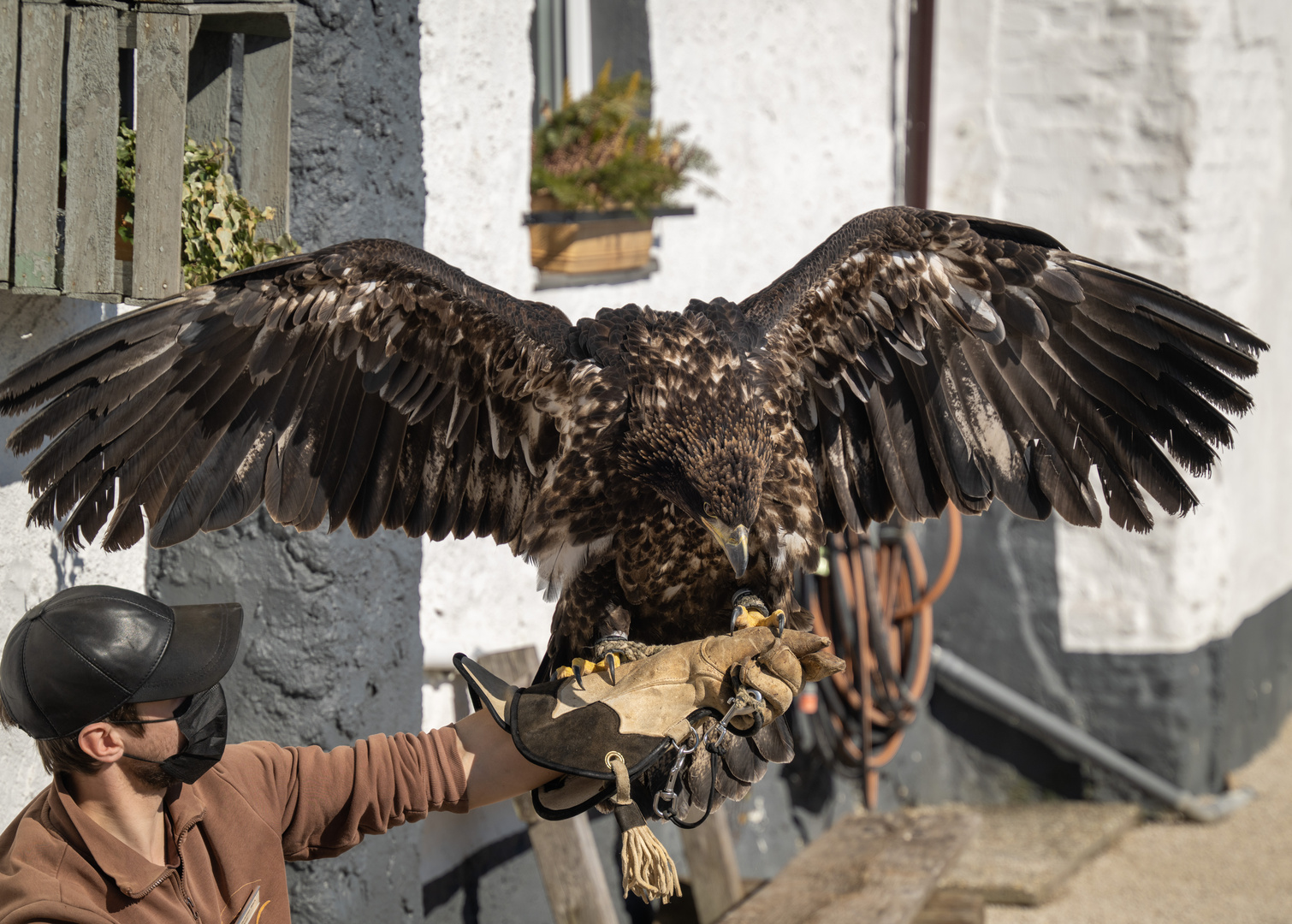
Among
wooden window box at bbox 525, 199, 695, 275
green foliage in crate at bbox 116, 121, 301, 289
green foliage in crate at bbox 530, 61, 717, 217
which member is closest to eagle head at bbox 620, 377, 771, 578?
green foliage in crate at bbox 116, 121, 301, 289

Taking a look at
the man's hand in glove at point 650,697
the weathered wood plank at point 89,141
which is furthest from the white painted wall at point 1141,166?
the weathered wood plank at point 89,141

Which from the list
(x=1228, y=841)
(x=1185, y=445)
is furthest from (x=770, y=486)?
(x=1228, y=841)

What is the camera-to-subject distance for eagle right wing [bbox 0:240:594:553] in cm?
235

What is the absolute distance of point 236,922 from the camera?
194 centimetres

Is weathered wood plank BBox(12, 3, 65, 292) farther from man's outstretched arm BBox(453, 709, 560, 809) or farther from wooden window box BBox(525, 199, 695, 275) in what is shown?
wooden window box BBox(525, 199, 695, 275)

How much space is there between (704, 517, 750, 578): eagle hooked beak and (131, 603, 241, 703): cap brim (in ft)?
3.19

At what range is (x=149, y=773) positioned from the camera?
72.7 inches

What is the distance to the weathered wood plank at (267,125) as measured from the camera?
2707 millimetres

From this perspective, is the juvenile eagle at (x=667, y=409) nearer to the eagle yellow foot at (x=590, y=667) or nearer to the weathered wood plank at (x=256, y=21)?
the eagle yellow foot at (x=590, y=667)

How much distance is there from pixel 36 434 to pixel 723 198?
3.50 metres

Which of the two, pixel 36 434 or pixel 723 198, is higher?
pixel 723 198

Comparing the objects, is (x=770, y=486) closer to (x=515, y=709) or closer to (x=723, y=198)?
(x=515, y=709)

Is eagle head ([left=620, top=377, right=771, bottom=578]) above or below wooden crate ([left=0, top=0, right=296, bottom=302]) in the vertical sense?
below

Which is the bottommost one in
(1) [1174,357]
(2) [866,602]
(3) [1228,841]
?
(3) [1228,841]
